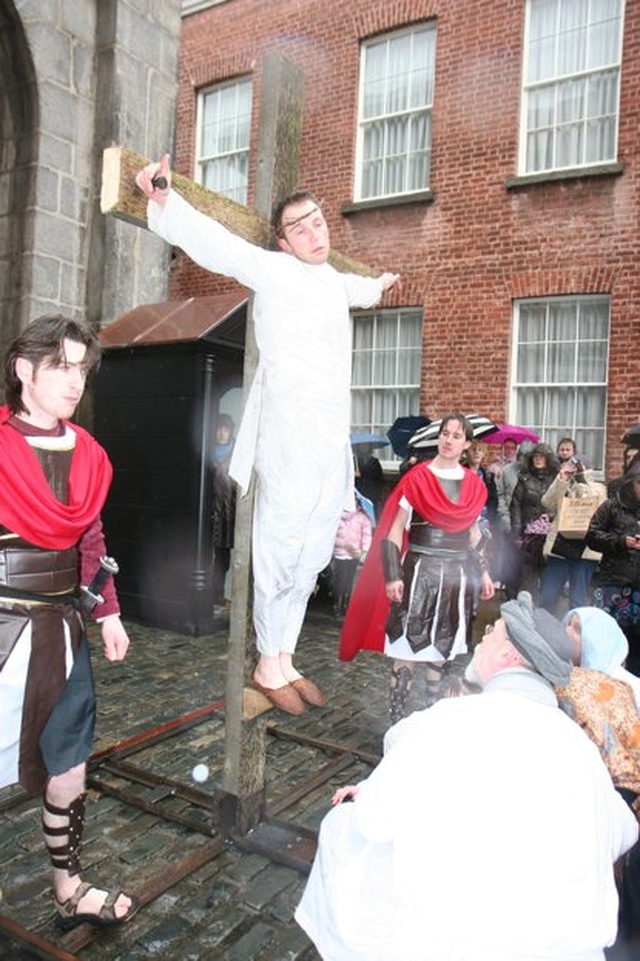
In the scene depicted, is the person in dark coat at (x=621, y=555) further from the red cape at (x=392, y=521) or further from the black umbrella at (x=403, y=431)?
the black umbrella at (x=403, y=431)

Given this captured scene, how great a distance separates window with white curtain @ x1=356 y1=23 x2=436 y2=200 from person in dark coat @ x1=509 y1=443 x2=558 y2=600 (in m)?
4.53

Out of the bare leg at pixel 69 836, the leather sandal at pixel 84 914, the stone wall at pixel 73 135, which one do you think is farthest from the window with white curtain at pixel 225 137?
the leather sandal at pixel 84 914

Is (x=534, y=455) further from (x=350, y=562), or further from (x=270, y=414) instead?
(x=270, y=414)

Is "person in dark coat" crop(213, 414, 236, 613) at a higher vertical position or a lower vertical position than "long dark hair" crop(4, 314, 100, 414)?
lower

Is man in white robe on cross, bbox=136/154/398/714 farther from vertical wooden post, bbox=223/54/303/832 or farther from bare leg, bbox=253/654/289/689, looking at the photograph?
vertical wooden post, bbox=223/54/303/832

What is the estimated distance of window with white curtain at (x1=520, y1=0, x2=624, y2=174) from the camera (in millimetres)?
8961

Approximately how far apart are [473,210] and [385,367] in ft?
7.35

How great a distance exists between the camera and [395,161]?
10.4m

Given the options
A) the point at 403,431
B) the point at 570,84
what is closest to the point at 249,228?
the point at 403,431

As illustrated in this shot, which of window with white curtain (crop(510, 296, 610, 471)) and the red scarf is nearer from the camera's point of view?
the red scarf

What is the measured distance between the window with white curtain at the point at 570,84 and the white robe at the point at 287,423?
7681 millimetres

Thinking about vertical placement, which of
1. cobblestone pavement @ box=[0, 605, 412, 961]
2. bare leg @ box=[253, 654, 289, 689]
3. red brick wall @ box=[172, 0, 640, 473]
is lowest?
cobblestone pavement @ box=[0, 605, 412, 961]

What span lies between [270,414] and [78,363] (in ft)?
2.05

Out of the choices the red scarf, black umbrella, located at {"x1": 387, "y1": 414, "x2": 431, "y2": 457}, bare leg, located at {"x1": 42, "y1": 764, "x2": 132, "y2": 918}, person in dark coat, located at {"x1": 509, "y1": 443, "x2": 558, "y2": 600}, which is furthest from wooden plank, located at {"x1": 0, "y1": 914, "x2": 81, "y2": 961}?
black umbrella, located at {"x1": 387, "y1": 414, "x2": 431, "y2": 457}
